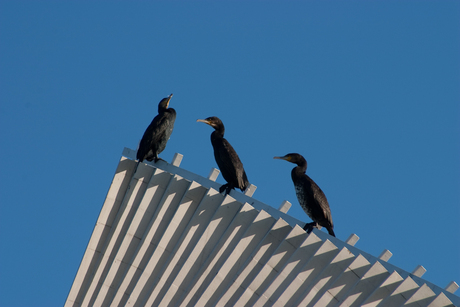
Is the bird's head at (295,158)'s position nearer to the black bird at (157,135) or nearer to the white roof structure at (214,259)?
the white roof structure at (214,259)

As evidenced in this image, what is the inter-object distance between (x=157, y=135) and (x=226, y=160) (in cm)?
141

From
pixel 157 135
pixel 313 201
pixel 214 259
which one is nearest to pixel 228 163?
pixel 157 135

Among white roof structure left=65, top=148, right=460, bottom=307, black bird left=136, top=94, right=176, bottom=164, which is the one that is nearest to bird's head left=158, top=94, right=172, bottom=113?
black bird left=136, top=94, right=176, bottom=164

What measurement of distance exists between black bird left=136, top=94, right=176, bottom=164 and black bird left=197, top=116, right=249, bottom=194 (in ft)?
2.04

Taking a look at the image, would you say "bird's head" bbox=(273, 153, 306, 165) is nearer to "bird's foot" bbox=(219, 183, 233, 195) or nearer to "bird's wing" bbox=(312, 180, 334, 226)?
→ "bird's wing" bbox=(312, 180, 334, 226)

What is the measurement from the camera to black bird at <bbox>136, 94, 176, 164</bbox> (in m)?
10.8

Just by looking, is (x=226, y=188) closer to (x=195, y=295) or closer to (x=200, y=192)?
(x=200, y=192)

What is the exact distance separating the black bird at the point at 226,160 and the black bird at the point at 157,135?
2.04 ft

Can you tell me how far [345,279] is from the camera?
9.07m

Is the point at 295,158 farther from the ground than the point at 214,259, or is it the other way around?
the point at 295,158

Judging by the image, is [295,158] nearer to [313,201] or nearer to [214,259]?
[313,201]

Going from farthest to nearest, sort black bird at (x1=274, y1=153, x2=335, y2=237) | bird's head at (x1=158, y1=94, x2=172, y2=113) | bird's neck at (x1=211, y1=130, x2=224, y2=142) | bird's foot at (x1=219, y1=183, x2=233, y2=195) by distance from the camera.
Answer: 1. bird's head at (x1=158, y1=94, x2=172, y2=113)
2. bird's neck at (x1=211, y1=130, x2=224, y2=142)
3. black bird at (x1=274, y1=153, x2=335, y2=237)
4. bird's foot at (x1=219, y1=183, x2=233, y2=195)

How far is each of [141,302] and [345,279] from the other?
311cm

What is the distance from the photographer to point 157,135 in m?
11.2
